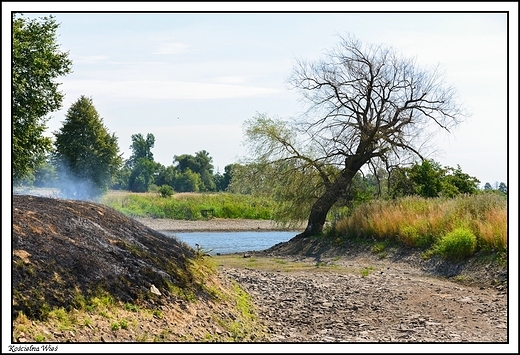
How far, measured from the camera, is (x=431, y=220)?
2112 cm

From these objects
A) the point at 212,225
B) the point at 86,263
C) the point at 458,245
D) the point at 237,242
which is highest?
the point at 86,263

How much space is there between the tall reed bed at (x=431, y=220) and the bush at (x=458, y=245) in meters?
0.06

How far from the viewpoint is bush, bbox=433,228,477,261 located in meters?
17.8

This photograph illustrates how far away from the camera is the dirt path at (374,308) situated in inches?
439

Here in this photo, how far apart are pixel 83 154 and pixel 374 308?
33.8 metres

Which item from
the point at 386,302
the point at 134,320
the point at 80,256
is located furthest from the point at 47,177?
the point at 134,320

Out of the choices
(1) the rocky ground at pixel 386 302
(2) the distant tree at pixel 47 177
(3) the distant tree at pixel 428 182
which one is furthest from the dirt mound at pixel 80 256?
(2) the distant tree at pixel 47 177

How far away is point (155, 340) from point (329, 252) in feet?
52.9

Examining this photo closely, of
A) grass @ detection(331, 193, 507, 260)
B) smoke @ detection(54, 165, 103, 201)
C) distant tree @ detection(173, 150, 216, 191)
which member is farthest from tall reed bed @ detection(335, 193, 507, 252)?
distant tree @ detection(173, 150, 216, 191)

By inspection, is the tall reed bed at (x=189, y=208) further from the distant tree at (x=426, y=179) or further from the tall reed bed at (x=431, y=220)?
the tall reed bed at (x=431, y=220)

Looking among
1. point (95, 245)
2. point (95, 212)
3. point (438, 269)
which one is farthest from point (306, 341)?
point (438, 269)

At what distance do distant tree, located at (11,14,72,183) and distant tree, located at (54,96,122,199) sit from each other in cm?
1066

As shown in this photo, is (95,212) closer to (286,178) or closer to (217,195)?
(286,178)

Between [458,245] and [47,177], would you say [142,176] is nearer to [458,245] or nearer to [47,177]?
[47,177]
